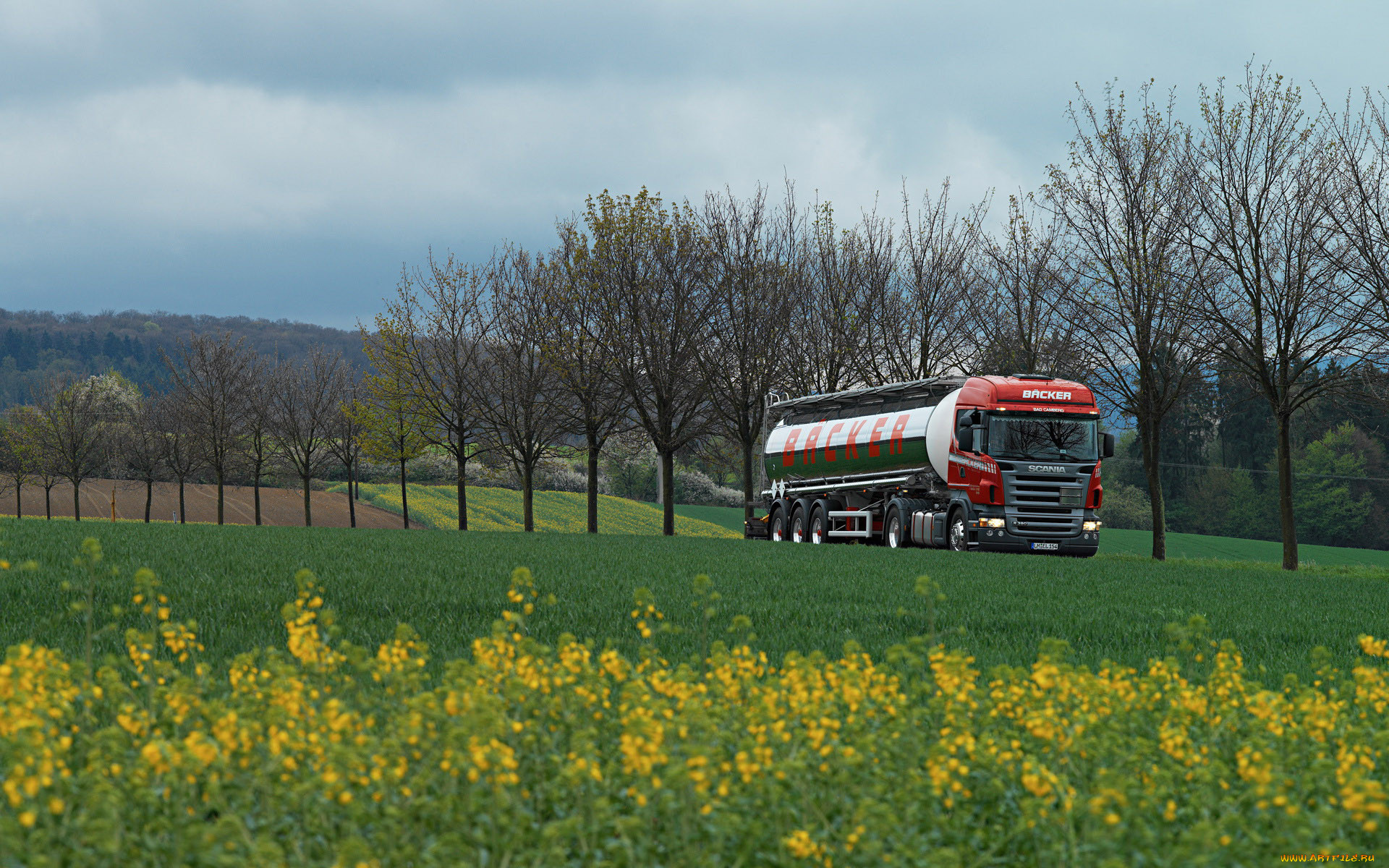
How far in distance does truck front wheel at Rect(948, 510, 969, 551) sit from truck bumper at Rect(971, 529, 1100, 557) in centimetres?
25

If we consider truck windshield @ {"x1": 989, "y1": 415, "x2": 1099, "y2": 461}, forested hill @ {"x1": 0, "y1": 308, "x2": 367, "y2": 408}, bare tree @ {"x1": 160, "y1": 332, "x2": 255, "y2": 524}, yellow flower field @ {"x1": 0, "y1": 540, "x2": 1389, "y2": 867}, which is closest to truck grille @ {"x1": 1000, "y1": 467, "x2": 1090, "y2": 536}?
truck windshield @ {"x1": 989, "y1": 415, "x2": 1099, "y2": 461}

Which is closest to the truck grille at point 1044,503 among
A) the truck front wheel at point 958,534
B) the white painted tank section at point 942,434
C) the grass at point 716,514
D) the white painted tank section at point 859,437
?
the truck front wheel at point 958,534

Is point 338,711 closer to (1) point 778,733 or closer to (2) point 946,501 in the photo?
(1) point 778,733

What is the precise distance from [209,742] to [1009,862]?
2.75 meters

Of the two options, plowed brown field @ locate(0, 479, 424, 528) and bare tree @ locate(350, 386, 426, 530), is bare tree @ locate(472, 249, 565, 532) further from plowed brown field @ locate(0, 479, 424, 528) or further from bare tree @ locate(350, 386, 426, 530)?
plowed brown field @ locate(0, 479, 424, 528)

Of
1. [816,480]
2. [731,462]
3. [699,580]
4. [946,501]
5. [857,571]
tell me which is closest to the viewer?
[699,580]

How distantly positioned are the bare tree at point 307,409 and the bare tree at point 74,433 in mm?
8180

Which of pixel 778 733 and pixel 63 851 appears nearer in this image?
pixel 63 851

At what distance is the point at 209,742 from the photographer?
137 inches

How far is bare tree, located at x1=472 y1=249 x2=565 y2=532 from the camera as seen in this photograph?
33406 mm

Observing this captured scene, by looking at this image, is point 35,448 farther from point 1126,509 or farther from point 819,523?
point 1126,509

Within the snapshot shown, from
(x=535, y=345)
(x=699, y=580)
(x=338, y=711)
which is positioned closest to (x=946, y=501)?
(x=535, y=345)

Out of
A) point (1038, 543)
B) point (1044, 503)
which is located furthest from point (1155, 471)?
point (1038, 543)

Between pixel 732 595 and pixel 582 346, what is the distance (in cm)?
2125
